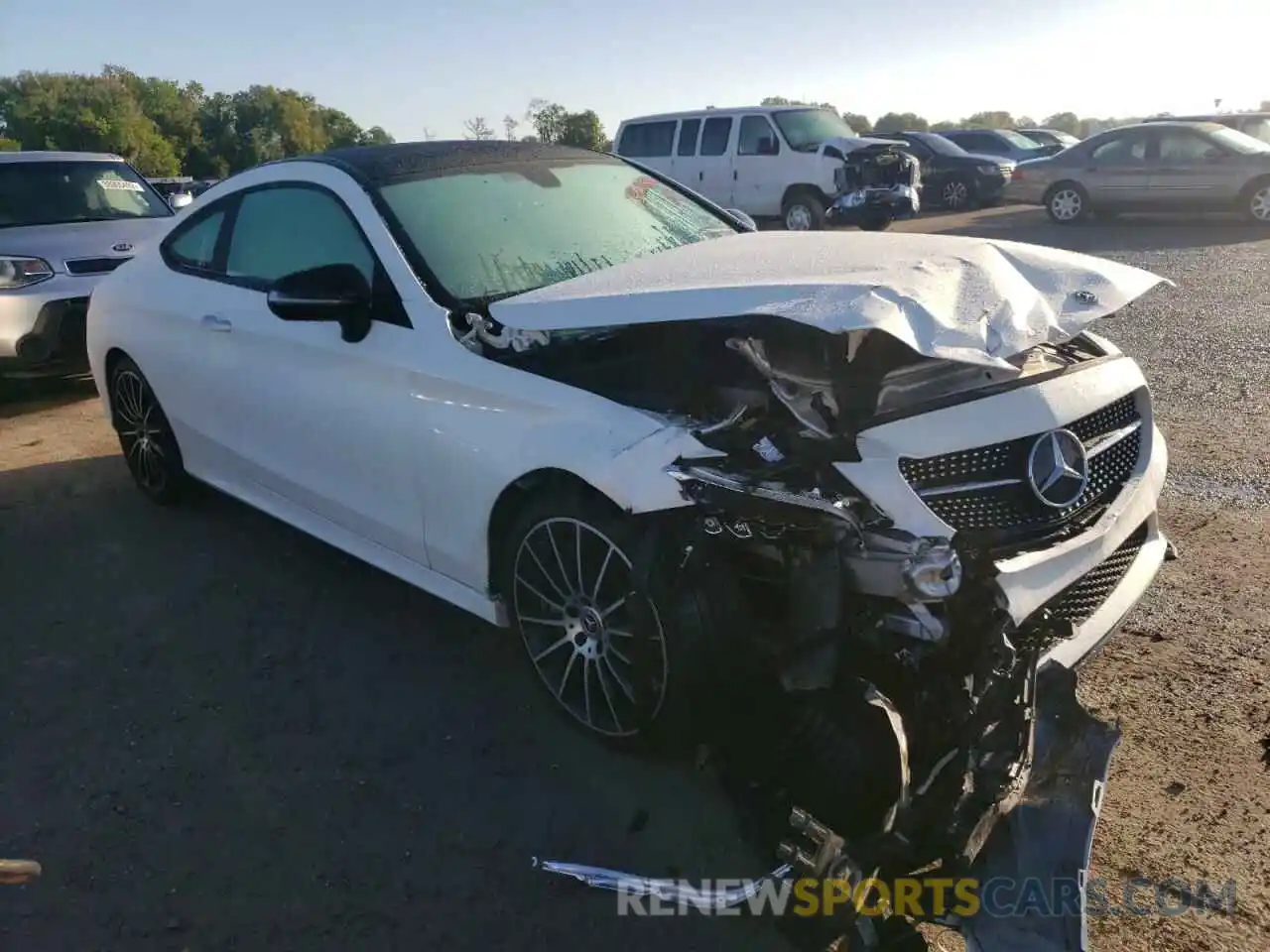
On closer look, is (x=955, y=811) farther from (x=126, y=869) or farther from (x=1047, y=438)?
(x=126, y=869)

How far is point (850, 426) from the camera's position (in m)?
2.72

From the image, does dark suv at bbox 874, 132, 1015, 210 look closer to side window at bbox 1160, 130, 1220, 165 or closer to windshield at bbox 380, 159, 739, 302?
side window at bbox 1160, 130, 1220, 165

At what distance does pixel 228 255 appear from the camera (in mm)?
4629

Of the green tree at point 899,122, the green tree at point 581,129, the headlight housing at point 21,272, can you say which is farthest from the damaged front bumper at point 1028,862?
the green tree at point 899,122

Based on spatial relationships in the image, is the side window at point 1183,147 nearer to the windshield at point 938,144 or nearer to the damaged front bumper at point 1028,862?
the windshield at point 938,144

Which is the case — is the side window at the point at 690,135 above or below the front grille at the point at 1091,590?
above

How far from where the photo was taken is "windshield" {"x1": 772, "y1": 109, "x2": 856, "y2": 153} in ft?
51.3

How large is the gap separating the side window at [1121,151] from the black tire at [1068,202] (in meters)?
0.49

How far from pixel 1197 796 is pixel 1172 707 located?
46cm

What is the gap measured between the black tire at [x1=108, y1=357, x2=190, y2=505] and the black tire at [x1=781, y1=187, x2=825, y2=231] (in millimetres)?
11942

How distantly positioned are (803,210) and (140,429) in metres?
12.2

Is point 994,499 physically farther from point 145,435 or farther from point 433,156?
point 145,435

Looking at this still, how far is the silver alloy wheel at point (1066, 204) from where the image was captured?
622 inches

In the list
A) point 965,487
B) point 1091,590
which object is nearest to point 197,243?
point 965,487
